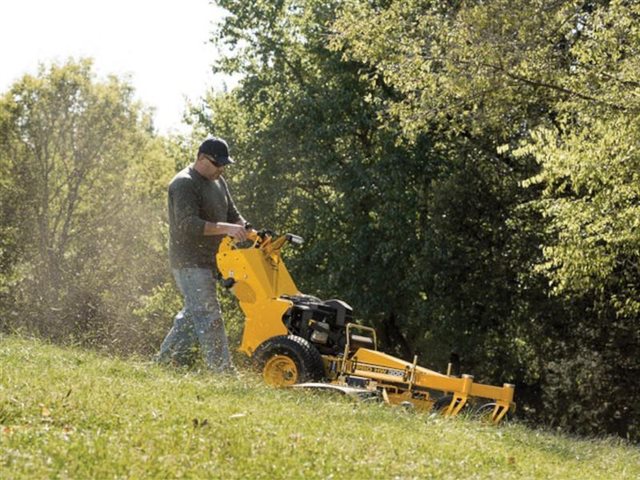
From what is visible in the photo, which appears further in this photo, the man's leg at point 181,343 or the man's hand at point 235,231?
the man's leg at point 181,343

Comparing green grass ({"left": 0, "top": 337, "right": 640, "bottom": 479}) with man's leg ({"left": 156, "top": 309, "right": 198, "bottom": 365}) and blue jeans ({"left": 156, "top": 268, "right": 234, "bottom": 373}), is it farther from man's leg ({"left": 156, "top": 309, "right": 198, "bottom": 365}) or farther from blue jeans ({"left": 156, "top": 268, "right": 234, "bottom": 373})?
man's leg ({"left": 156, "top": 309, "right": 198, "bottom": 365})

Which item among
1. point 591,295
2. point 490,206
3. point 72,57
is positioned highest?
point 72,57

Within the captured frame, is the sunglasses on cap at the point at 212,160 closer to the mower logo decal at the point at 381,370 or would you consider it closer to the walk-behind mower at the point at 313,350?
the walk-behind mower at the point at 313,350

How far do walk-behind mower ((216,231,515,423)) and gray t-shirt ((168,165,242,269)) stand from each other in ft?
0.94

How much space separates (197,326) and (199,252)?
724 millimetres

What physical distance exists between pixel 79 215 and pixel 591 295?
82.7 ft

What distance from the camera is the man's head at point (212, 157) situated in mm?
10484

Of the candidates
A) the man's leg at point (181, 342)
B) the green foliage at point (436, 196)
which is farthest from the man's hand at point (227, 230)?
the green foliage at point (436, 196)

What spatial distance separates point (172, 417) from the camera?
22.0 ft

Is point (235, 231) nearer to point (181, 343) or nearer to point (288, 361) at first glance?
point (181, 343)

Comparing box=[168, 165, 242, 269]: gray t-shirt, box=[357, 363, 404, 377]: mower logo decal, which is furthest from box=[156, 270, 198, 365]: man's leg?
box=[357, 363, 404, 377]: mower logo decal

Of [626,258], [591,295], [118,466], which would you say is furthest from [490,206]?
[118,466]

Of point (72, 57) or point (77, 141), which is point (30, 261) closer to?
point (77, 141)

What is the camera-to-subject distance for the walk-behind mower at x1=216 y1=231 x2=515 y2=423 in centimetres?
1029
